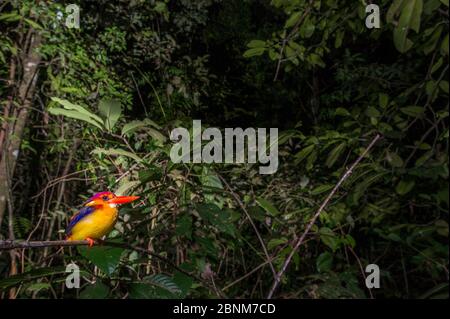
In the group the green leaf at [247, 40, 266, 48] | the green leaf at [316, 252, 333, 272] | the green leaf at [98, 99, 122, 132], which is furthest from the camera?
the green leaf at [247, 40, 266, 48]

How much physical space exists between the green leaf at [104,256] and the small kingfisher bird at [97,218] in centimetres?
13

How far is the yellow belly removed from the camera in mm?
755

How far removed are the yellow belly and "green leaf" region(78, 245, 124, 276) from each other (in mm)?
127

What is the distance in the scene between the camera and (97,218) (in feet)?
2.51

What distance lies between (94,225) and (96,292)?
6.2 inches

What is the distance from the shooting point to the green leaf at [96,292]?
0.63 metres

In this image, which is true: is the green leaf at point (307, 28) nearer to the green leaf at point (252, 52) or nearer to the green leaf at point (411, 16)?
the green leaf at point (252, 52)

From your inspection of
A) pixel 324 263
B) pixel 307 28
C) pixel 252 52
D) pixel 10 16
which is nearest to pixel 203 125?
pixel 252 52

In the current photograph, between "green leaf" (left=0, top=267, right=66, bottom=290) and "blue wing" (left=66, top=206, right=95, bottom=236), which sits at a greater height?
"blue wing" (left=66, top=206, right=95, bottom=236)

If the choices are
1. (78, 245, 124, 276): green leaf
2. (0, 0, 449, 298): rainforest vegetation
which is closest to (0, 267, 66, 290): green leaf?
(78, 245, 124, 276): green leaf

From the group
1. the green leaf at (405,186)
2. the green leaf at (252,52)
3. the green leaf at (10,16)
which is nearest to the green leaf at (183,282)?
the green leaf at (405,186)

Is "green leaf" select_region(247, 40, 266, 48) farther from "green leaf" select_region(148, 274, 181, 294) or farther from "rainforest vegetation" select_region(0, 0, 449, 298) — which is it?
"green leaf" select_region(148, 274, 181, 294)
